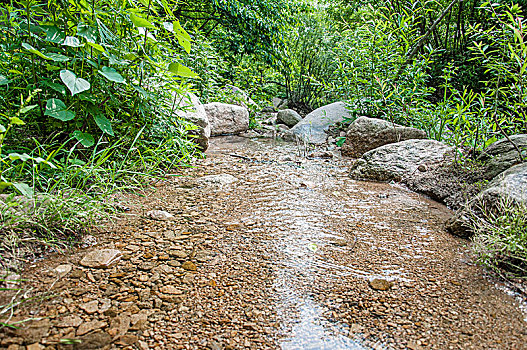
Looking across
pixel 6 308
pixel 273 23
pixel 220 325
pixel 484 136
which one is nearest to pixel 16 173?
pixel 6 308

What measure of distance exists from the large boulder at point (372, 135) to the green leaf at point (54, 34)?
340 cm

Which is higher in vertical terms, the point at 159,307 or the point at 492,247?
the point at 492,247

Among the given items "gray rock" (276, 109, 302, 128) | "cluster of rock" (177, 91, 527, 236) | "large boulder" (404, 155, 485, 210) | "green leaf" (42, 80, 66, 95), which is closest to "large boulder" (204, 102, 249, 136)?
"cluster of rock" (177, 91, 527, 236)

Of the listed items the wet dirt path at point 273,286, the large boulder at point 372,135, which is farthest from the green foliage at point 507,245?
the large boulder at point 372,135

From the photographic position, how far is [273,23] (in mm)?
6754

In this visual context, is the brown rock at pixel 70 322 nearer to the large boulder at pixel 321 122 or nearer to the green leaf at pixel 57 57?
the green leaf at pixel 57 57

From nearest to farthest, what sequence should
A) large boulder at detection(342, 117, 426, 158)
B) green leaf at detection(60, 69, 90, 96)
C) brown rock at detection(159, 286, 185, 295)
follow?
brown rock at detection(159, 286, 185, 295) < green leaf at detection(60, 69, 90, 96) < large boulder at detection(342, 117, 426, 158)

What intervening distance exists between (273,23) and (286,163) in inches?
178

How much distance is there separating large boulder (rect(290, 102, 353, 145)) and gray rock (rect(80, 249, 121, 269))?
4082mm

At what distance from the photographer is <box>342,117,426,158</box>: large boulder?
3877 millimetres

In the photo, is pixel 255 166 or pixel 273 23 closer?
pixel 255 166

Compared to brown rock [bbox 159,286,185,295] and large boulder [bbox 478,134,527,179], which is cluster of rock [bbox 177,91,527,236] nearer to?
large boulder [bbox 478,134,527,179]

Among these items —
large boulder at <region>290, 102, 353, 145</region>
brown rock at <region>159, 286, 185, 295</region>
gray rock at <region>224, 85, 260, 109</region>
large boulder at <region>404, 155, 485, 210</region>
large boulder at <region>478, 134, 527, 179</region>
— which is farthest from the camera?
gray rock at <region>224, 85, 260, 109</region>

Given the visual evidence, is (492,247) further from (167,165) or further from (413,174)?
(167,165)
